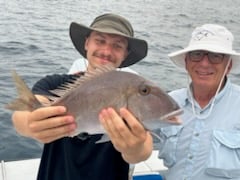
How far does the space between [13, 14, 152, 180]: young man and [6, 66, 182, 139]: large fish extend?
5 centimetres

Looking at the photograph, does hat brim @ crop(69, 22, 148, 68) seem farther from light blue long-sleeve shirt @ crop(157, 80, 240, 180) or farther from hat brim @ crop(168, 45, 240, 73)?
light blue long-sleeve shirt @ crop(157, 80, 240, 180)

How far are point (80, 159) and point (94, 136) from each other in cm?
16

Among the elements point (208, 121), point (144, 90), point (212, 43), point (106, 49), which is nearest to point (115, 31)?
point (106, 49)

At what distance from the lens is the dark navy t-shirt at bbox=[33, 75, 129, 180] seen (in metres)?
2.66

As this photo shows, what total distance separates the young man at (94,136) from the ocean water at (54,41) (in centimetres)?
293

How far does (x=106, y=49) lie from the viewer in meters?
2.77

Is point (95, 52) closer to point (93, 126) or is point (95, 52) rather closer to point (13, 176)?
point (93, 126)

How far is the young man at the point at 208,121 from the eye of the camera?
3033mm

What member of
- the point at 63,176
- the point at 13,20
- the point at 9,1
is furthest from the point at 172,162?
the point at 9,1

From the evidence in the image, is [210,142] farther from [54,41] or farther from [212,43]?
[54,41]

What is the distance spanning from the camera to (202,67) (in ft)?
10.1

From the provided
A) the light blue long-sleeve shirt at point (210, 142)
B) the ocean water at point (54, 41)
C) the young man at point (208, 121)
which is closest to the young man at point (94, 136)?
the young man at point (208, 121)

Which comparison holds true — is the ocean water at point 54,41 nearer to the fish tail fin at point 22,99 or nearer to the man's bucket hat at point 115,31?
the man's bucket hat at point 115,31

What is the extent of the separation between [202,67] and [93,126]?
3.64ft
